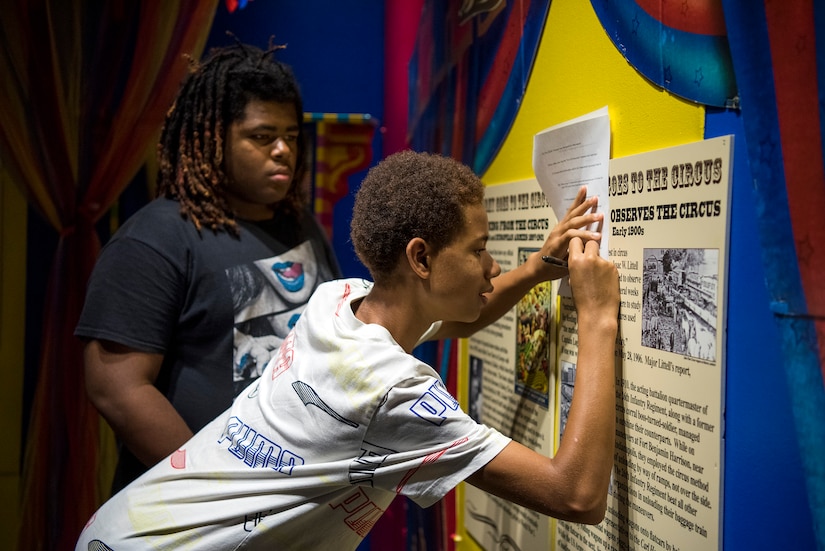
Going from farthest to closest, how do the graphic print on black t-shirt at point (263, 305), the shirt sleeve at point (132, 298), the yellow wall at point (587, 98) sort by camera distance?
the graphic print on black t-shirt at point (263, 305) → the shirt sleeve at point (132, 298) → the yellow wall at point (587, 98)

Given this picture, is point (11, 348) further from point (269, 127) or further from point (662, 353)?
point (662, 353)

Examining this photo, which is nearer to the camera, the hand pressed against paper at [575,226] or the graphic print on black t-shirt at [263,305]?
the hand pressed against paper at [575,226]

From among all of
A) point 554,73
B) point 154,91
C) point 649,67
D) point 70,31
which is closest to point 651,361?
point 649,67

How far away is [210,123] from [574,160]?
0.84 m

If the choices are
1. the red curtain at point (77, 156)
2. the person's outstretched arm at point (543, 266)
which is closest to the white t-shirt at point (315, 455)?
the person's outstretched arm at point (543, 266)

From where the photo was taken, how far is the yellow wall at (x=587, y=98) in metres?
1.06

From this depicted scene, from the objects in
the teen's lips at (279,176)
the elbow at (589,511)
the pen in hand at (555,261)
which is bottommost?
the elbow at (589,511)

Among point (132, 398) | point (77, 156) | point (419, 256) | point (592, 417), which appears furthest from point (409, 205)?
point (77, 156)

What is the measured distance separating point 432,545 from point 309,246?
1.04 metres

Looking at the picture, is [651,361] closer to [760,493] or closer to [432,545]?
[760,493]

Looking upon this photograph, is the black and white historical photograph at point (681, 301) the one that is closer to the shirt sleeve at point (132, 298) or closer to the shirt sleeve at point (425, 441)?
the shirt sleeve at point (425, 441)

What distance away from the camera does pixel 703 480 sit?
3.17 ft

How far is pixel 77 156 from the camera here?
2.36 meters

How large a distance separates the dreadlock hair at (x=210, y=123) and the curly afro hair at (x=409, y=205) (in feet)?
1.77
